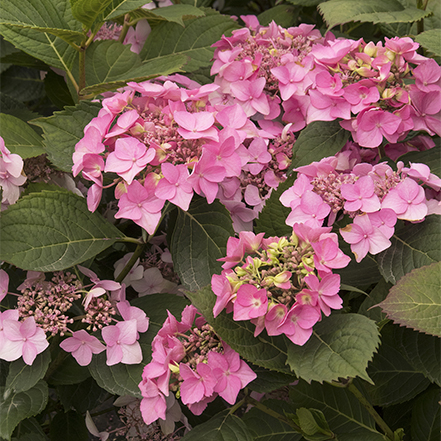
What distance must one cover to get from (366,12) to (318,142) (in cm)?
25

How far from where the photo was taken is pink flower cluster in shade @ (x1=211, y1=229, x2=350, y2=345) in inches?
22.2

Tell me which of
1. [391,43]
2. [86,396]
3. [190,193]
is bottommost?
[86,396]

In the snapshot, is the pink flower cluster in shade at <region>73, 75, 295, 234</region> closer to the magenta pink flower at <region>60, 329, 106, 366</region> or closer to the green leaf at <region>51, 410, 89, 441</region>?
the magenta pink flower at <region>60, 329, 106, 366</region>

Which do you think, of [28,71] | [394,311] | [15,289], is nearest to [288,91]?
[394,311]

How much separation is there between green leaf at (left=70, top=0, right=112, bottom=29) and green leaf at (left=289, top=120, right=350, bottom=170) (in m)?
0.35

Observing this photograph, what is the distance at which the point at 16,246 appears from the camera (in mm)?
675

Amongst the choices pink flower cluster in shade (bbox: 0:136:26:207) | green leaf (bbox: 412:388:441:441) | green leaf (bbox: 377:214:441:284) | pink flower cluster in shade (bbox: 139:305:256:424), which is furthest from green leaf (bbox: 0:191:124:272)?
green leaf (bbox: 412:388:441:441)

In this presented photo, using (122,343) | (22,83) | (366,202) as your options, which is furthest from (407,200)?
(22,83)

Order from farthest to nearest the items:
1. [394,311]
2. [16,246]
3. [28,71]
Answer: [28,71]
[16,246]
[394,311]

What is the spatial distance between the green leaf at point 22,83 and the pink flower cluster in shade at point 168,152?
1.88ft

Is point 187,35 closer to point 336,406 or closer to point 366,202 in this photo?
point 366,202

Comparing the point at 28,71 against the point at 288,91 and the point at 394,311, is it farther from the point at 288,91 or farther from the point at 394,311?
the point at 394,311

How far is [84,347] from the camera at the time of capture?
0.72m

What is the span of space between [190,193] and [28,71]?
0.79m
